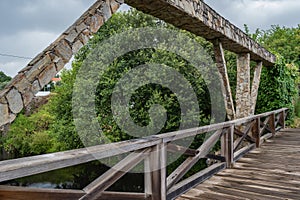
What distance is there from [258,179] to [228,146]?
0.63 meters

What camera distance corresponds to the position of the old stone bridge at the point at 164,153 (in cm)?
149

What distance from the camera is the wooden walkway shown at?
256cm

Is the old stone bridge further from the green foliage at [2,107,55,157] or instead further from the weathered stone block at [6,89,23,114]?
the green foliage at [2,107,55,157]

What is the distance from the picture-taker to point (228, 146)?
3.57 metres

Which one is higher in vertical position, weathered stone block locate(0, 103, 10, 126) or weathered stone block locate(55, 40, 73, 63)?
weathered stone block locate(55, 40, 73, 63)

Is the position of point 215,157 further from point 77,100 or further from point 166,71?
point 77,100

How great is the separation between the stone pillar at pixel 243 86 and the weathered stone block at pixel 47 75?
4370mm

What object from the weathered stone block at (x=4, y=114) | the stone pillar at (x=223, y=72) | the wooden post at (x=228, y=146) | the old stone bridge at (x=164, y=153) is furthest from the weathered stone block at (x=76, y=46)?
the stone pillar at (x=223, y=72)

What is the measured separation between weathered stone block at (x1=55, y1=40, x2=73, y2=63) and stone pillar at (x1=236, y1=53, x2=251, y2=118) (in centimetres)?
420

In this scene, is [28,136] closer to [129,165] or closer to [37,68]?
[37,68]

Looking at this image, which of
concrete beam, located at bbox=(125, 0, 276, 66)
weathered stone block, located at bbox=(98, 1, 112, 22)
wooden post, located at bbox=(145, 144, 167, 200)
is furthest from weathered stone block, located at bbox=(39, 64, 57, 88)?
concrete beam, located at bbox=(125, 0, 276, 66)

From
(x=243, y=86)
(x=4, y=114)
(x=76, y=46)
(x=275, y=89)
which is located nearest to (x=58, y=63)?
(x=76, y=46)

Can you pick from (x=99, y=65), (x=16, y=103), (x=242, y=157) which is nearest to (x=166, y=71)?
(x=99, y=65)

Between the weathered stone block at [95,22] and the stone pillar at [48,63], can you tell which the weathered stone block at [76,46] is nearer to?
the stone pillar at [48,63]
